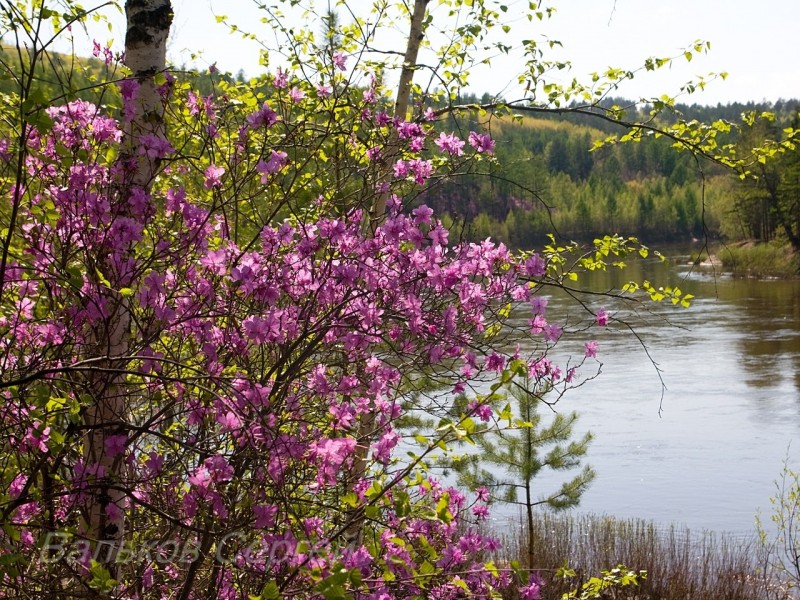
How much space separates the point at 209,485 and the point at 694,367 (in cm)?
2430

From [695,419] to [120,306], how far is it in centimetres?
1876

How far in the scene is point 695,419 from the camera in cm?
2012

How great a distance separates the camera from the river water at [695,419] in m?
15.0

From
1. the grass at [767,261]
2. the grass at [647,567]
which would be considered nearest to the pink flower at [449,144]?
the grass at [647,567]

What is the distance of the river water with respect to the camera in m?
15.0

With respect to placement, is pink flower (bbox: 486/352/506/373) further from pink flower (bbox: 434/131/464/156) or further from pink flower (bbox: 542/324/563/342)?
pink flower (bbox: 434/131/464/156)

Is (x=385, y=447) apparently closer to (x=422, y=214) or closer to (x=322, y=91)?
(x=422, y=214)

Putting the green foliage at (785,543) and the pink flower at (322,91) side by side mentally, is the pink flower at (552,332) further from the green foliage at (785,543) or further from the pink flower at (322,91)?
the green foliage at (785,543)

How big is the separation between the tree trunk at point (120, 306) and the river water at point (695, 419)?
5.17 m

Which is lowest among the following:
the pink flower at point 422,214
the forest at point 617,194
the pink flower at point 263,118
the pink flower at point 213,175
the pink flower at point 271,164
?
the pink flower at point 422,214

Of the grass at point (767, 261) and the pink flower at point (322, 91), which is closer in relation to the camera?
the pink flower at point (322, 91)

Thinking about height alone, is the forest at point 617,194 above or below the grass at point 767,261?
above

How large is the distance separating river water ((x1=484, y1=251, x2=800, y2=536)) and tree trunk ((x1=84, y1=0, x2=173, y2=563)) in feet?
17.0

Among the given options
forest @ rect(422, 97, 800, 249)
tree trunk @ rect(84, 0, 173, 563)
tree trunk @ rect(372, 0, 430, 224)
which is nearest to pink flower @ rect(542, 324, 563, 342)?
forest @ rect(422, 97, 800, 249)
